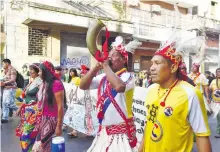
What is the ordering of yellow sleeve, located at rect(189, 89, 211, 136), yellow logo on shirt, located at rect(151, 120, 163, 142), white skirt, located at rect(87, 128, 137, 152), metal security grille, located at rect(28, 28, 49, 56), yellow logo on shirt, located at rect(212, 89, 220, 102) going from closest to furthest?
1. yellow sleeve, located at rect(189, 89, 211, 136)
2. yellow logo on shirt, located at rect(151, 120, 163, 142)
3. white skirt, located at rect(87, 128, 137, 152)
4. yellow logo on shirt, located at rect(212, 89, 220, 102)
5. metal security grille, located at rect(28, 28, 49, 56)

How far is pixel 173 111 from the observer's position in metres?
2.24

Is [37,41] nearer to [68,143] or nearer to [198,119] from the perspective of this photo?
[68,143]

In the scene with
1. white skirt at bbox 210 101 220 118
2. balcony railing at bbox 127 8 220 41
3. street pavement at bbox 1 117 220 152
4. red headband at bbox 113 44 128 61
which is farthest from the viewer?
balcony railing at bbox 127 8 220 41

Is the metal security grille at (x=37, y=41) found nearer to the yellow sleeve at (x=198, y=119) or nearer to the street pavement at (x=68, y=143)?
the street pavement at (x=68, y=143)

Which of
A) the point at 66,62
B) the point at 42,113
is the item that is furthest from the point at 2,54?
the point at 42,113

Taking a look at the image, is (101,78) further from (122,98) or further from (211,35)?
(211,35)

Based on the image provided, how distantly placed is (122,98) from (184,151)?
3.71 ft

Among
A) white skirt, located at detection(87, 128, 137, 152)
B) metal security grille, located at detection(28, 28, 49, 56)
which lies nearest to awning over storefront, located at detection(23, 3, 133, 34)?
metal security grille, located at detection(28, 28, 49, 56)

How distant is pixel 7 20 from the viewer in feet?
53.5

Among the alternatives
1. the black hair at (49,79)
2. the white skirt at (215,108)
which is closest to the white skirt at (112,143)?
the black hair at (49,79)

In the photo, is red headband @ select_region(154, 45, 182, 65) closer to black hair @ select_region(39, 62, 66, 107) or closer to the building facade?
black hair @ select_region(39, 62, 66, 107)

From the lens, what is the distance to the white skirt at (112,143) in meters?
3.20

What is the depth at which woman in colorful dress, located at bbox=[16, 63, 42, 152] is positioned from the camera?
4.10 m

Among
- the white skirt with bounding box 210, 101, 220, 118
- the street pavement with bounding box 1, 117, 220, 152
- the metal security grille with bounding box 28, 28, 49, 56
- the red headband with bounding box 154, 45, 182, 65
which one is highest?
the metal security grille with bounding box 28, 28, 49, 56
